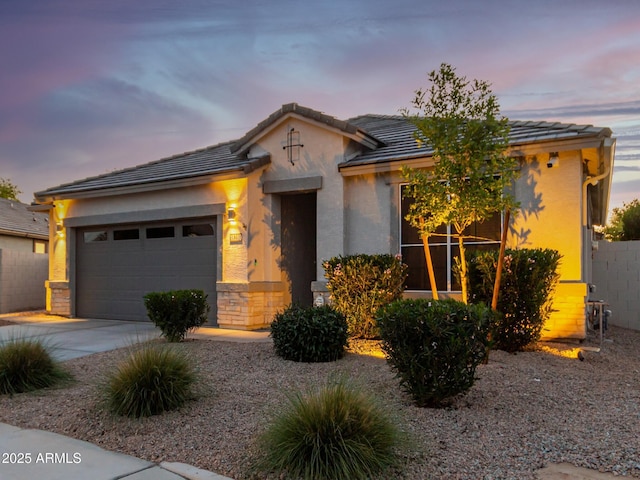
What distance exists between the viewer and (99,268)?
1435 centimetres

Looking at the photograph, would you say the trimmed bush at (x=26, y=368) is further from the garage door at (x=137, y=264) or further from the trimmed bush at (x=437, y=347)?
the garage door at (x=137, y=264)

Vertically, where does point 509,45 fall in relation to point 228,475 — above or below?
above

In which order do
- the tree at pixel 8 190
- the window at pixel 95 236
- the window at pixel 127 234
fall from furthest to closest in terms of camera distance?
the tree at pixel 8 190, the window at pixel 95 236, the window at pixel 127 234

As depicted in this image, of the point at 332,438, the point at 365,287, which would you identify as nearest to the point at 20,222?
the point at 365,287

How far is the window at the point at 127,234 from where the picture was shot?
13766 mm

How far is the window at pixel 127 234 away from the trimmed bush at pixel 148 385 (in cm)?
865

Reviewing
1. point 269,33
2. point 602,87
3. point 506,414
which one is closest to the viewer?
point 506,414

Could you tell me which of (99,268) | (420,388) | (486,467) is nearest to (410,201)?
(420,388)

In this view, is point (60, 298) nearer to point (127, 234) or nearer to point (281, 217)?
point (127, 234)

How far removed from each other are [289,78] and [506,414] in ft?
32.6

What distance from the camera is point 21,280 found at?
17594mm

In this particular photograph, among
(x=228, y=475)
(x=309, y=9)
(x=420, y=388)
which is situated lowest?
(x=228, y=475)

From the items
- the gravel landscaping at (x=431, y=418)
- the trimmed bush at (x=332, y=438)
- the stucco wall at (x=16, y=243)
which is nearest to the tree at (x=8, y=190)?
the stucco wall at (x=16, y=243)

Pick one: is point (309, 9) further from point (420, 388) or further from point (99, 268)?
point (99, 268)
